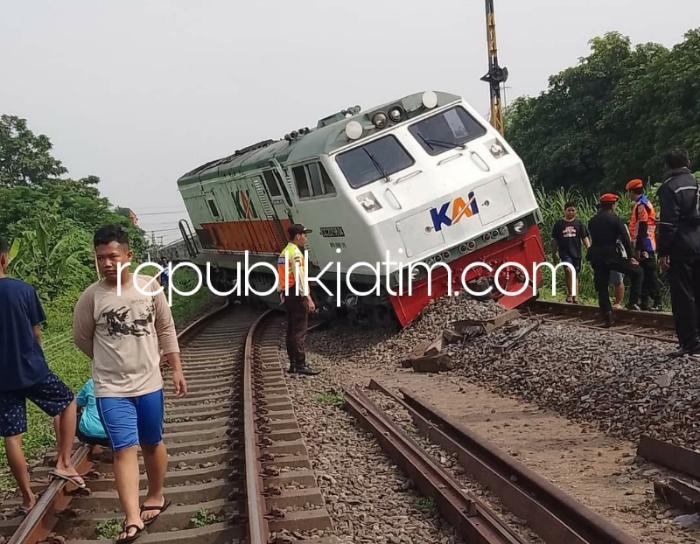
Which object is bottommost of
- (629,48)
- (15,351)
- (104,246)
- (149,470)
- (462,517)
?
(462,517)

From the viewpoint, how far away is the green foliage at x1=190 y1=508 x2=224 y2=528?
177 inches

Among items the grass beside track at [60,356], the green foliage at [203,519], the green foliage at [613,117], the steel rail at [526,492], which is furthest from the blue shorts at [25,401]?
the green foliage at [613,117]

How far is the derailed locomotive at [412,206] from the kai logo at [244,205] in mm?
2179

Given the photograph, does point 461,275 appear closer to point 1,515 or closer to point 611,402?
point 611,402

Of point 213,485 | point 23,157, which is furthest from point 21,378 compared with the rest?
point 23,157

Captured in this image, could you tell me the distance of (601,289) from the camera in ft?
31.2

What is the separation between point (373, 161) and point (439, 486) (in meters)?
6.79

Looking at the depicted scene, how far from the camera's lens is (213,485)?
16.5 ft

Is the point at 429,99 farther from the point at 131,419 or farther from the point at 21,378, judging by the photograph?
the point at 131,419

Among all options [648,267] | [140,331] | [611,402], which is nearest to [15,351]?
[140,331]

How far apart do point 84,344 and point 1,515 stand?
1.48 metres

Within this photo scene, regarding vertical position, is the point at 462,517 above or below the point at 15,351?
below

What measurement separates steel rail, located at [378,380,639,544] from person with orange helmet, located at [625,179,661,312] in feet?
14.0

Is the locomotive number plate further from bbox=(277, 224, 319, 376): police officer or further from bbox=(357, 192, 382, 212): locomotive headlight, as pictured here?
bbox=(277, 224, 319, 376): police officer
